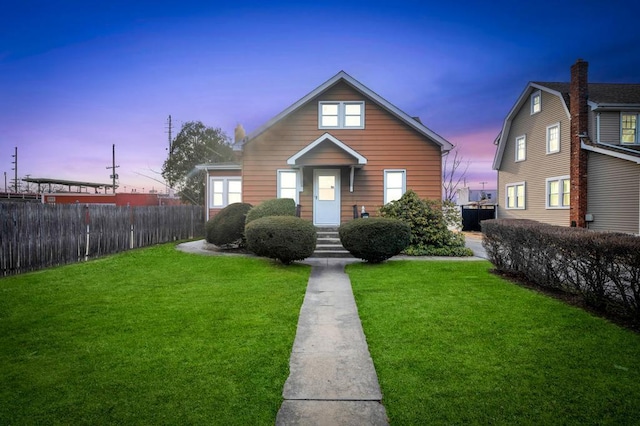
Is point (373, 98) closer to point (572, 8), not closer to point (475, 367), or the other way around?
point (572, 8)

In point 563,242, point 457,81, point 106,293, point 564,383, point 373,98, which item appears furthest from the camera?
point 457,81

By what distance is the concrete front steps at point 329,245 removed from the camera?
1185 centimetres

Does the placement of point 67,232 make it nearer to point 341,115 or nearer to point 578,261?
point 341,115

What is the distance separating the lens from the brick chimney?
56.4 feet

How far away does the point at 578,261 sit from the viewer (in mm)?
5750

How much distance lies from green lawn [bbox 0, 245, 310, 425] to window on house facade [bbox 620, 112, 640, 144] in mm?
20484

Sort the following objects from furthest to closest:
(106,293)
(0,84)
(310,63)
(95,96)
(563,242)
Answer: (310,63) → (95,96) → (0,84) → (106,293) → (563,242)

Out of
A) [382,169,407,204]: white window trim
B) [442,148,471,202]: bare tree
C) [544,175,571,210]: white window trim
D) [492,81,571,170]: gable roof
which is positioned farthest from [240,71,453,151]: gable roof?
[442,148,471,202]: bare tree

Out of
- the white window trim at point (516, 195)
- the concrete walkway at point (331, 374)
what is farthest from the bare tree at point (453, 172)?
the concrete walkway at point (331, 374)

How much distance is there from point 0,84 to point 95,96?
13.9ft

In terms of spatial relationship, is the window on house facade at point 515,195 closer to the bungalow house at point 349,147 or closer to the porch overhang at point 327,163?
the bungalow house at point 349,147

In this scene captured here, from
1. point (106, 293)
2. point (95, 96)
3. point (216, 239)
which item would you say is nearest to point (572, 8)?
point (216, 239)

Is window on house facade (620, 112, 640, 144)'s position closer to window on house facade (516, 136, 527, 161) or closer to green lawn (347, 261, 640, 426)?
window on house facade (516, 136, 527, 161)

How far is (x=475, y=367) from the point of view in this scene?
140 inches
